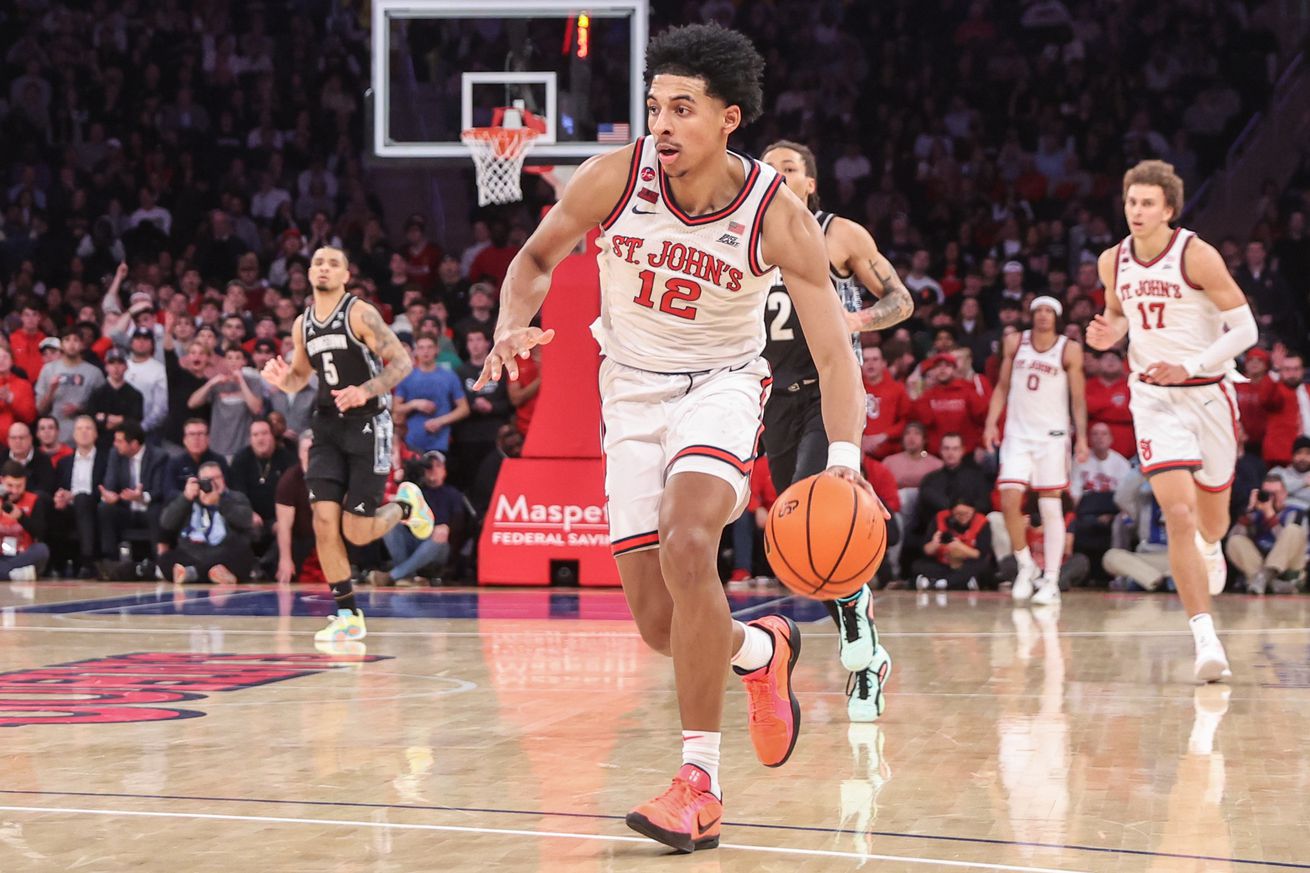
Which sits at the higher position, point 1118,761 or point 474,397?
point 474,397

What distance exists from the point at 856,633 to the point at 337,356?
424 centimetres

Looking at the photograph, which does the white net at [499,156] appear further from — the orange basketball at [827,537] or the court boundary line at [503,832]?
the court boundary line at [503,832]

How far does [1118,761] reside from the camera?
206 inches

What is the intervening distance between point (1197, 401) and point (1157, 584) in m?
5.42

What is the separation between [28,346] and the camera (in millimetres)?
15422

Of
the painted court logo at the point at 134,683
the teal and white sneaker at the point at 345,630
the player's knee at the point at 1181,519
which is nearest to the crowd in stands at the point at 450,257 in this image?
the teal and white sneaker at the point at 345,630

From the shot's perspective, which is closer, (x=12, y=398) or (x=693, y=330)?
(x=693, y=330)

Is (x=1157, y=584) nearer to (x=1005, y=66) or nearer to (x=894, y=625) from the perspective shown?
(x=894, y=625)

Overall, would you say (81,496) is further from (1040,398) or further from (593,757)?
(593,757)

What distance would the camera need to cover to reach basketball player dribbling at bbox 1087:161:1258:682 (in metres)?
7.39

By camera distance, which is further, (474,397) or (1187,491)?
(474,397)

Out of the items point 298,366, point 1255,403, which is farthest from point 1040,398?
point 298,366

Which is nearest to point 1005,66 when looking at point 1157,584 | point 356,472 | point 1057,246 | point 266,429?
point 1057,246

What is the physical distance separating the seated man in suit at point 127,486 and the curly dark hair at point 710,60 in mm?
10380
